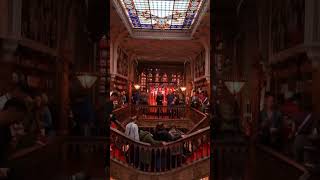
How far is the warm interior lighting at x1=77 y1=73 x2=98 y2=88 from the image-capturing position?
2.16 m

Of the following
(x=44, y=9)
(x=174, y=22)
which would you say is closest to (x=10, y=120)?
(x=44, y=9)

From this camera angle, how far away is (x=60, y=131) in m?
2.20

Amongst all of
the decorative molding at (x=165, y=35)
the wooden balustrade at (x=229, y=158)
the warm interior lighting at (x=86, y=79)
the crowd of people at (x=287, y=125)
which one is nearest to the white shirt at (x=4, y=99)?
the warm interior lighting at (x=86, y=79)

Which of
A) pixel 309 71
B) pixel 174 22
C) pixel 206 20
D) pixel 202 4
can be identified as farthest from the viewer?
pixel 174 22

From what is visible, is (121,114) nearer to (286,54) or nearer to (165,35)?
(165,35)

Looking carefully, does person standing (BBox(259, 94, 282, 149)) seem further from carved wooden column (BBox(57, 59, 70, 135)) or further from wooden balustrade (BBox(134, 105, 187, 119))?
wooden balustrade (BBox(134, 105, 187, 119))

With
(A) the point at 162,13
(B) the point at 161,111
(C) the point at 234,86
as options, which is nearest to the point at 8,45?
(C) the point at 234,86

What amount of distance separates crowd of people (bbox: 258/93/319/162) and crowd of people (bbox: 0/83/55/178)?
139 centimetres

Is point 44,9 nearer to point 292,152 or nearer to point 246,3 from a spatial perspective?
point 246,3

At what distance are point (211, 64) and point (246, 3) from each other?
457mm

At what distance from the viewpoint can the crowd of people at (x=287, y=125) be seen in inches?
78.2

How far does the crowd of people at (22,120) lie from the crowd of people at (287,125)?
1389 millimetres

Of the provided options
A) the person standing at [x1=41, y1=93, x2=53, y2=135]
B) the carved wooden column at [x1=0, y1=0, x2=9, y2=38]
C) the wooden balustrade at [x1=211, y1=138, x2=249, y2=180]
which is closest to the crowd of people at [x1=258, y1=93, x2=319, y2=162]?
the wooden balustrade at [x1=211, y1=138, x2=249, y2=180]

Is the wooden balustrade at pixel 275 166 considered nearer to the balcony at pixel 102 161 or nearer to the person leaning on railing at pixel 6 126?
the balcony at pixel 102 161
